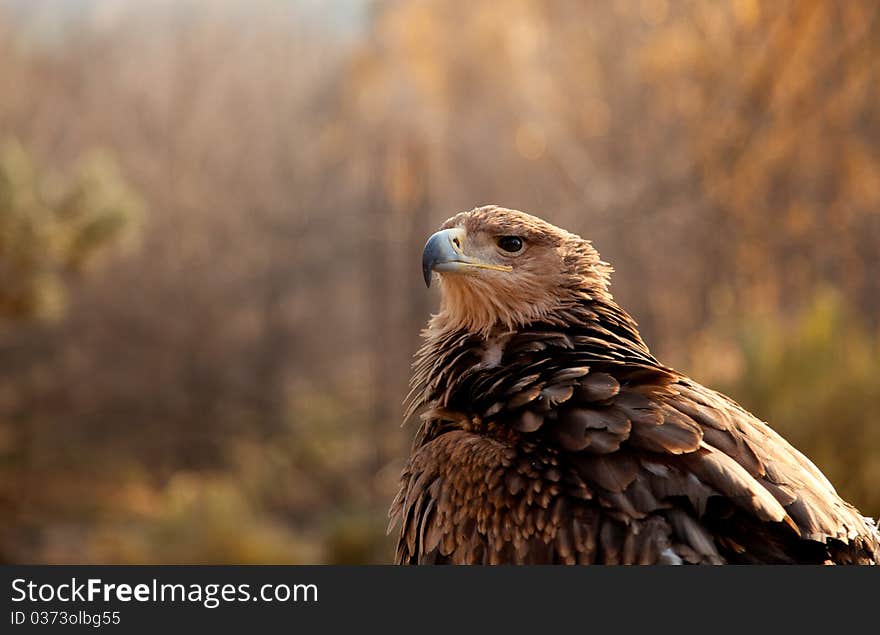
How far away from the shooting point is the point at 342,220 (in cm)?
1862

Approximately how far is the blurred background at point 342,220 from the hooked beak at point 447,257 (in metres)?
3.57

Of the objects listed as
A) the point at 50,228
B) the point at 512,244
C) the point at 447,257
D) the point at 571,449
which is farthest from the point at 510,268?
the point at 50,228

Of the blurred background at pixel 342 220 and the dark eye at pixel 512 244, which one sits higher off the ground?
the blurred background at pixel 342 220

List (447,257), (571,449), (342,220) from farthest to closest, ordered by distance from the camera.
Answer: (342,220)
(447,257)
(571,449)

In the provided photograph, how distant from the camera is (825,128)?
1041 centimetres

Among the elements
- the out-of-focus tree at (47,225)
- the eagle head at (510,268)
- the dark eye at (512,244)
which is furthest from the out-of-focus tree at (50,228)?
the dark eye at (512,244)

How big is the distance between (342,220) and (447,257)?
15.7 meters

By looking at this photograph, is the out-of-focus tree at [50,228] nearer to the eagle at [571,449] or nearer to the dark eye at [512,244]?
the eagle at [571,449]

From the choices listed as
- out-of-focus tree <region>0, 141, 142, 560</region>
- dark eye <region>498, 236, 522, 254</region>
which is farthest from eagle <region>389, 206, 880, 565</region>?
out-of-focus tree <region>0, 141, 142, 560</region>

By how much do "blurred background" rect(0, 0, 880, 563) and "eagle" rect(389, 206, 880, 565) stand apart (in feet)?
11.7

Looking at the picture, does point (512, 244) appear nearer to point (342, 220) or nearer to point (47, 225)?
point (47, 225)

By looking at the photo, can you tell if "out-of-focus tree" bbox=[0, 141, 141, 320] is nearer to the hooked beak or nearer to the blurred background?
the blurred background

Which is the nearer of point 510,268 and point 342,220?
point 510,268

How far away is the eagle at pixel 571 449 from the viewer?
8.01ft
